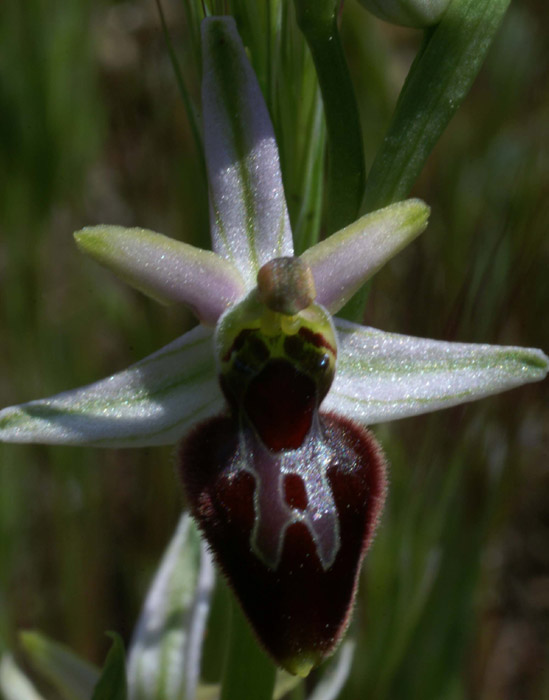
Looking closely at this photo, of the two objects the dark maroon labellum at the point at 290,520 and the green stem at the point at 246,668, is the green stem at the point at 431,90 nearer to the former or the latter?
the dark maroon labellum at the point at 290,520

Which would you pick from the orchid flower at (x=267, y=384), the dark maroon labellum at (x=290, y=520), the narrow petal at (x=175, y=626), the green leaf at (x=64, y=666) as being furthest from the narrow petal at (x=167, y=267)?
the green leaf at (x=64, y=666)

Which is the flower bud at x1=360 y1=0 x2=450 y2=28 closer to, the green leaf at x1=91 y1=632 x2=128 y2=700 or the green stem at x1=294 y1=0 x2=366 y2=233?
the green stem at x1=294 y1=0 x2=366 y2=233

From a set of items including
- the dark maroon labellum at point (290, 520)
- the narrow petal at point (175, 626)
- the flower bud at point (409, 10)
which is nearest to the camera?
the dark maroon labellum at point (290, 520)

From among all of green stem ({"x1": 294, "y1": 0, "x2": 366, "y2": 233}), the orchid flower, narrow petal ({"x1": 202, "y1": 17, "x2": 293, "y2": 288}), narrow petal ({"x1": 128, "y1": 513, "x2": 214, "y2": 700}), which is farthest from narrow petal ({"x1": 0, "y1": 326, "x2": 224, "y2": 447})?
narrow petal ({"x1": 128, "y1": 513, "x2": 214, "y2": 700})

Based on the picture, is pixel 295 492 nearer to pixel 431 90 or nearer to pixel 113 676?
pixel 113 676

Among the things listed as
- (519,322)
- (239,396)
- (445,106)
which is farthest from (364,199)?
(519,322)

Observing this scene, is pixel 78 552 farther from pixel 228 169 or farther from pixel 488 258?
pixel 228 169
